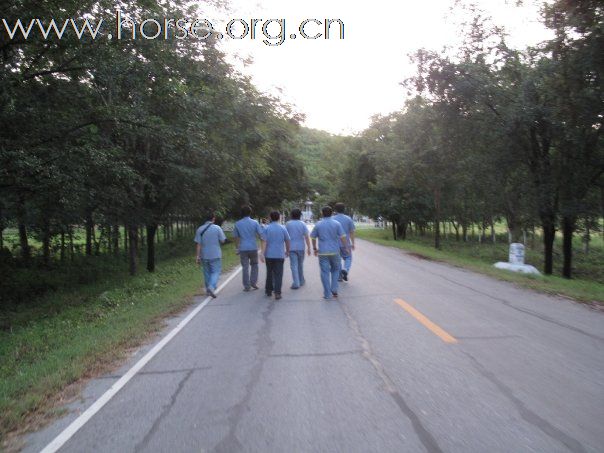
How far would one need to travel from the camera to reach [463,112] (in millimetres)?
19234

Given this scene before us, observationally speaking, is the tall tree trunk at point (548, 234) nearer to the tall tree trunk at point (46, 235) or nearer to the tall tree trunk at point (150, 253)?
the tall tree trunk at point (150, 253)

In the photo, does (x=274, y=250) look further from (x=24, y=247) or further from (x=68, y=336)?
(x=24, y=247)

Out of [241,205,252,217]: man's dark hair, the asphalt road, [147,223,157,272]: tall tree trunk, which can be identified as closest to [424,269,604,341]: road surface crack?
the asphalt road

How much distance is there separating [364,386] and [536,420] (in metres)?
1.48

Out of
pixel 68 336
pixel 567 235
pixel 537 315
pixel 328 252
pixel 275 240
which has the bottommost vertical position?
pixel 68 336

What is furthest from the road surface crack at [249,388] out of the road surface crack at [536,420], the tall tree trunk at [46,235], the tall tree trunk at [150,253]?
the tall tree trunk at [150,253]

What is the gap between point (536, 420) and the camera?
3.80m

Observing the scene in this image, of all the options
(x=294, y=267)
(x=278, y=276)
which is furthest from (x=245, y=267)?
(x=278, y=276)

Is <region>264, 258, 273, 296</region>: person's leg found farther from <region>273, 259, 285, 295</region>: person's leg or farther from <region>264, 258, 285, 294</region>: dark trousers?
<region>273, 259, 285, 295</region>: person's leg

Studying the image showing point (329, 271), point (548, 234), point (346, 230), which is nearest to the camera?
point (329, 271)

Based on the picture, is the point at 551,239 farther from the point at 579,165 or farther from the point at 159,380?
the point at 159,380

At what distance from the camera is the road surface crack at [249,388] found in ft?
11.6

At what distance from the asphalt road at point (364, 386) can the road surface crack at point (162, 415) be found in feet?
0.06

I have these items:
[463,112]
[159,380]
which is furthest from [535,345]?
[463,112]
